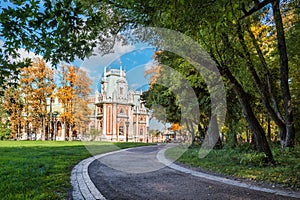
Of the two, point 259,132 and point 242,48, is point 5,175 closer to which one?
point 259,132

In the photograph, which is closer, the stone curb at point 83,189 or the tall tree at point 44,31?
the tall tree at point 44,31

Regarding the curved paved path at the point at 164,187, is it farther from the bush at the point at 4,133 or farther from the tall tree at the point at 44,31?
the bush at the point at 4,133

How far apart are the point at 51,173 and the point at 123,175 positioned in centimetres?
185

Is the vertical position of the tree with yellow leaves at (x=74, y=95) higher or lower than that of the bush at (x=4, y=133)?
higher

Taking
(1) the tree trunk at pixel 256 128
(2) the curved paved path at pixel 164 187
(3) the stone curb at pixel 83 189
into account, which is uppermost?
(1) the tree trunk at pixel 256 128

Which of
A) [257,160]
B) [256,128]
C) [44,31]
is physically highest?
[44,31]

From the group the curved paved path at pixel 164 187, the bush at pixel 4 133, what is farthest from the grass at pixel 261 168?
the bush at pixel 4 133

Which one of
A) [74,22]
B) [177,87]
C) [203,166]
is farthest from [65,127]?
[74,22]

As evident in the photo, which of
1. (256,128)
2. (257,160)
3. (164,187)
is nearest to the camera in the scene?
(164,187)

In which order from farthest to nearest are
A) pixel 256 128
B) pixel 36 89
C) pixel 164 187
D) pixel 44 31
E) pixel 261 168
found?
pixel 36 89
pixel 256 128
pixel 261 168
pixel 164 187
pixel 44 31

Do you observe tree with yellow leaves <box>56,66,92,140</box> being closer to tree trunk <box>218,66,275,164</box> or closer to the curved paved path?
tree trunk <box>218,66,275,164</box>

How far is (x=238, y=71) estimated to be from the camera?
1066 centimetres

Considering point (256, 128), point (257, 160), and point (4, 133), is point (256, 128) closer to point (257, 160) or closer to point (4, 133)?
point (257, 160)

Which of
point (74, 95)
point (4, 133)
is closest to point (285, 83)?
point (74, 95)
